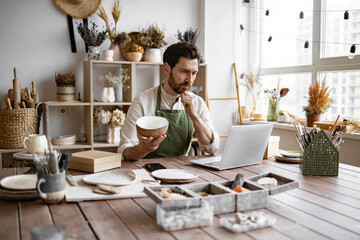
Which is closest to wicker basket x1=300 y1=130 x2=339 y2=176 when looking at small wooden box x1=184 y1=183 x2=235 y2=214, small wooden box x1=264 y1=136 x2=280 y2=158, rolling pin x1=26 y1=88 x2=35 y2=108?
small wooden box x1=264 y1=136 x2=280 y2=158

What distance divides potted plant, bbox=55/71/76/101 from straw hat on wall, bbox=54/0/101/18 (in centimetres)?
68

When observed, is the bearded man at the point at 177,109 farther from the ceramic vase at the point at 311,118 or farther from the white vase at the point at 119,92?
the white vase at the point at 119,92

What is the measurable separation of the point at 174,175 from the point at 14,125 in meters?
2.21

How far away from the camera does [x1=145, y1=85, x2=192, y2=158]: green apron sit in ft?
8.23

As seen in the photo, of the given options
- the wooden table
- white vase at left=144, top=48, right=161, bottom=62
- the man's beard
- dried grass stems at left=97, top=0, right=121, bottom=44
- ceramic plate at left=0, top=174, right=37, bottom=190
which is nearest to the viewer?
the wooden table

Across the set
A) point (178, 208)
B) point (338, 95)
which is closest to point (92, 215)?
point (178, 208)

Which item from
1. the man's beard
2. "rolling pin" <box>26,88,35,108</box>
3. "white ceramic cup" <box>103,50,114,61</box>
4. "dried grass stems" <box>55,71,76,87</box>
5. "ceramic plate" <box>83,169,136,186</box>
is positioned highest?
"white ceramic cup" <box>103,50,114,61</box>

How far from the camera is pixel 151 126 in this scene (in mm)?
1966

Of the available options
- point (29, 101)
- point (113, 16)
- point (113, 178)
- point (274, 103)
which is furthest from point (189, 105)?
point (274, 103)

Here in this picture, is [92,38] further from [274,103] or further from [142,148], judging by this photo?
[274,103]

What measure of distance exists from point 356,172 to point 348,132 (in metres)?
1.41

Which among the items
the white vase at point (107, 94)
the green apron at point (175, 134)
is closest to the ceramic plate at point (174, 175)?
the green apron at point (175, 134)

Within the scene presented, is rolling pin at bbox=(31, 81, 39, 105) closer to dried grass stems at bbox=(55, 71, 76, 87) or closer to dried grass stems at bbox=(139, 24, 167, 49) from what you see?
dried grass stems at bbox=(55, 71, 76, 87)

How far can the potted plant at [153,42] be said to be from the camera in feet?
12.5
